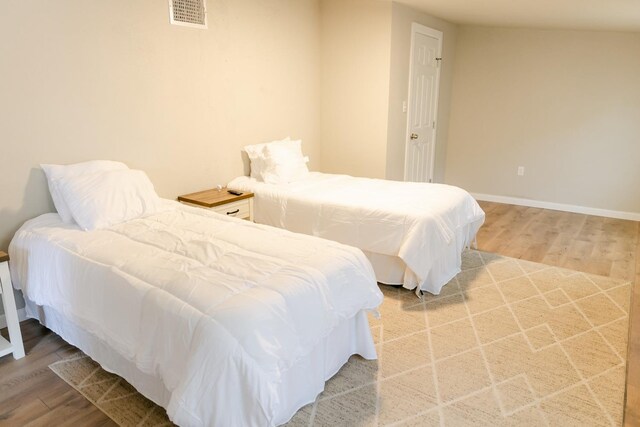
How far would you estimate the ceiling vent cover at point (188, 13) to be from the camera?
10.7 ft

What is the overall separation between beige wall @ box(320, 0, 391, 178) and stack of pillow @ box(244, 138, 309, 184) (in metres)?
0.85

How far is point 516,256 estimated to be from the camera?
3.87 m

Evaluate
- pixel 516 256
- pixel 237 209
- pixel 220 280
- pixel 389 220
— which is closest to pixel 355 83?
pixel 237 209

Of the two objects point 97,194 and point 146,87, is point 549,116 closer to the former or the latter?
point 146,87

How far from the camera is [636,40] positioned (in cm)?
465

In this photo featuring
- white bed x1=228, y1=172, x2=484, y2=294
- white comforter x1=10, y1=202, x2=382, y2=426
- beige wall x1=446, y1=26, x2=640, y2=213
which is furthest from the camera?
beige wall x1=446, y1=26, x2=640, y2=213

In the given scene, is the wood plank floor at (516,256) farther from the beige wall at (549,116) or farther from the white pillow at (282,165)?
the white pillow at (282,165)

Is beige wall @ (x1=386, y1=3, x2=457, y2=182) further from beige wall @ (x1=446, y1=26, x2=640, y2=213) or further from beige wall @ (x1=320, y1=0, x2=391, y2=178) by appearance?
beige wall @ (x1=446, y1=26, x2=640, y2=213)

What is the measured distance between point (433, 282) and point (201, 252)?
5.68 feet

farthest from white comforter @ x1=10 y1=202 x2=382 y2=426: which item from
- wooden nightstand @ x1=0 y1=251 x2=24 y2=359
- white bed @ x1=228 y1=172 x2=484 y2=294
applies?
white bed @ x1=228 y1=172 x2=484 y2=294

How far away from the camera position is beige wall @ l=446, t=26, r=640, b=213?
192 inches

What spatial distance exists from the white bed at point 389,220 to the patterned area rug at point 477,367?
0.21 metres

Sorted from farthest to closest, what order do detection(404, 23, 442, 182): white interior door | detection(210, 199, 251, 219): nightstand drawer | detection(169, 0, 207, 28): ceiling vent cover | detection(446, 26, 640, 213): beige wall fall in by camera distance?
detection(446, 26, 640, 213): beige wall, detection(404, 23, 442, 182): white interior door, detection(210, 199, 251, 219): nightstand drawer, detection(169, 0, 207, 28): ceiling vent cover

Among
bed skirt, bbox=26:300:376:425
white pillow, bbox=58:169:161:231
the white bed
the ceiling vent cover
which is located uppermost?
the ceiling vent cover
